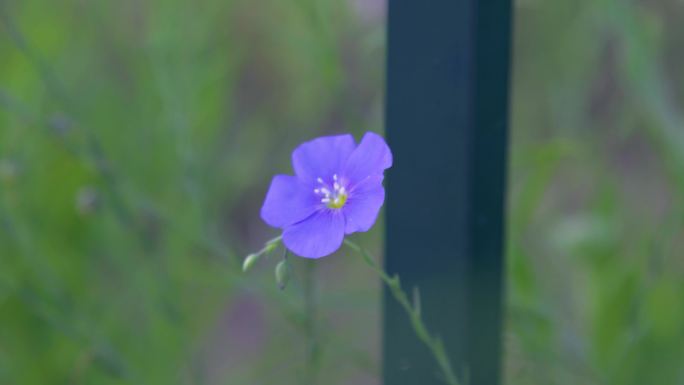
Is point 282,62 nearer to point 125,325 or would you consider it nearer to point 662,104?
point 125,325

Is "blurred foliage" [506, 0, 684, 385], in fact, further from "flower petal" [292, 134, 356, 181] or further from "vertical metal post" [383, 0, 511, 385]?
"flower petal" [292, 134, 356, 181]

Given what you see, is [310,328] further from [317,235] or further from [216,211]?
[216,211]

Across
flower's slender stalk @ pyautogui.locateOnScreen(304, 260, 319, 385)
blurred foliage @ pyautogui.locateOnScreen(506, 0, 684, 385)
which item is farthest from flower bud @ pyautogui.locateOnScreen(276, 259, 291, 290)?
blurred foliage @ pyautogui.locateOnScreen(506, 0, 684, 385)

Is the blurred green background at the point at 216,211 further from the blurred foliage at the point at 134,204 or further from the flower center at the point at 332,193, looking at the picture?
the flower center at the point at 332,193

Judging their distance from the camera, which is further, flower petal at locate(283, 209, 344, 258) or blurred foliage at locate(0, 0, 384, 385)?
blurred foliage at locate(0, 0, 384, 385)

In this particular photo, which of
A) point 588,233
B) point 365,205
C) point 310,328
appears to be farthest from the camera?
point 588,233

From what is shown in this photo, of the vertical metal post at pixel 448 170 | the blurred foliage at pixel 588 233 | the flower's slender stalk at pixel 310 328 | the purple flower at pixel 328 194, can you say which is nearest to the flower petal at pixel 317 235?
the purple flower at pixel 328 194

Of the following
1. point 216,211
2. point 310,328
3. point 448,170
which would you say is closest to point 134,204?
point 216,211
